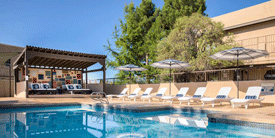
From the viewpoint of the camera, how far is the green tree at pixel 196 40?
1320 centimetres

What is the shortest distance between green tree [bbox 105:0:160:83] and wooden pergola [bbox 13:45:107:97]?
455 centimetres

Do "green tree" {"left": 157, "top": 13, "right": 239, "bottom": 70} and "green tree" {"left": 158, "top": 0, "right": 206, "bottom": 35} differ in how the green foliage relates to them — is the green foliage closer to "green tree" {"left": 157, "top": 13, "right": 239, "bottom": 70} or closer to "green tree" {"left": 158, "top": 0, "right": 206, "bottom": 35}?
"green tree" {"left": 158, "top": 0, "right": 206, "bottom": 35}

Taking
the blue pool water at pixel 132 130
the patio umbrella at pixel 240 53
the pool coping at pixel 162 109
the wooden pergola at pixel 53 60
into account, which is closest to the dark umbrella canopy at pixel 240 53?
the patio umbrella at pixel 240 53

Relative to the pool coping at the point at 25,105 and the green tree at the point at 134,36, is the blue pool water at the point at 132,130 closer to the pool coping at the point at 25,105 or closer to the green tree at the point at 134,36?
the pool coping at the point at 25,105

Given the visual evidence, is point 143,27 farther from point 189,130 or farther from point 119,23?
point 189,130

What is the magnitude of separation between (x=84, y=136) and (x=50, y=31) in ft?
214

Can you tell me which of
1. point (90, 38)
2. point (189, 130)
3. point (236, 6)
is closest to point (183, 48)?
point (189, 130)

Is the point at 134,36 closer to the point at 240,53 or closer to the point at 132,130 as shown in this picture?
the point at 240,53

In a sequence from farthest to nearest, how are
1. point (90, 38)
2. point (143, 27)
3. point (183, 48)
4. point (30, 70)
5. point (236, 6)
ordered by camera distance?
point (90, 38) → point (236, 6) → point (143, 27) → point (30, 70) → point (183, 48)

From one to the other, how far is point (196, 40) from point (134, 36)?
8744mm

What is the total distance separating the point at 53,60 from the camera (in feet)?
54.9

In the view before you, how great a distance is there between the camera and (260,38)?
584 inches

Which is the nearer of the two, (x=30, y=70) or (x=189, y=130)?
(x=189, y=130)

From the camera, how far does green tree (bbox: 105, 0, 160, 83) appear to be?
22156mm
